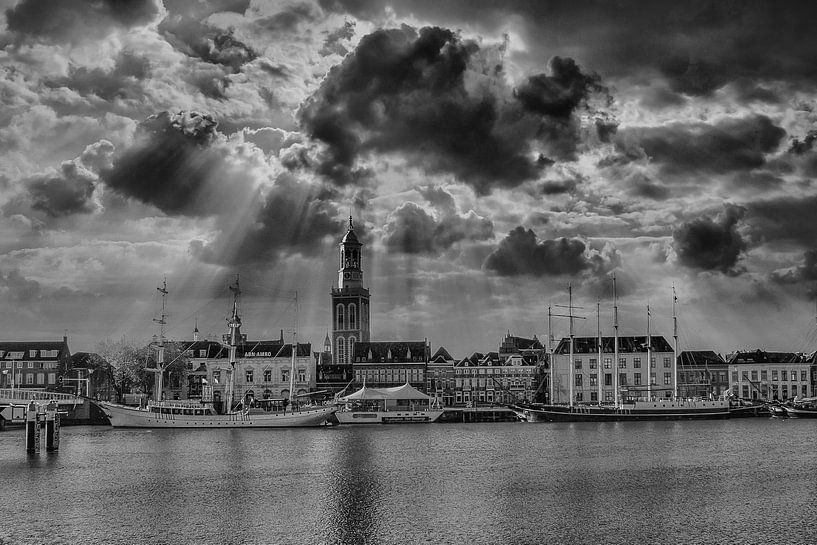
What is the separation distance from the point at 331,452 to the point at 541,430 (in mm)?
37059

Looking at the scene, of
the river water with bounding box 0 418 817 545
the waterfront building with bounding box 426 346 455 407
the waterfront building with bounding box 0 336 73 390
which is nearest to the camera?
the river water with bounding box 0 418 817 545

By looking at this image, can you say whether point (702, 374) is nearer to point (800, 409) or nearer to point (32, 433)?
point (800, 409)

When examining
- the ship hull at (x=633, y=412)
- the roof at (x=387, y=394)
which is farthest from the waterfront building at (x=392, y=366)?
the ship hull at (x=633, y=412)

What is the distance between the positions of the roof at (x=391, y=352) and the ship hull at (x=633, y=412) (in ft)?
146

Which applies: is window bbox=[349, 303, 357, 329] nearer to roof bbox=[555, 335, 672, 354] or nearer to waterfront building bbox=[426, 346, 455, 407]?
waterfront building bbox=[426, 346, 455, 407]

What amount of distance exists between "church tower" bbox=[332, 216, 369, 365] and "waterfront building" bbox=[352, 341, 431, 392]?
5.61 m

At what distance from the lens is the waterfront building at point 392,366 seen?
171125 millimetres

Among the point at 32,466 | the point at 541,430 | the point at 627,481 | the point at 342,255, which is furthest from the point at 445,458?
the point at 342,255

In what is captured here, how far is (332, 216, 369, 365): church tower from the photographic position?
18088 centimetres

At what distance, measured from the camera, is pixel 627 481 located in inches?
2184

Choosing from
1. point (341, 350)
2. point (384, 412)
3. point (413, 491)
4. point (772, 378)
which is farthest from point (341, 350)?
point (413, 491)

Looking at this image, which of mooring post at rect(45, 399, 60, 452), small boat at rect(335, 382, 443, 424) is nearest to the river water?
mooring post at rect(45, 399, 60, 452)

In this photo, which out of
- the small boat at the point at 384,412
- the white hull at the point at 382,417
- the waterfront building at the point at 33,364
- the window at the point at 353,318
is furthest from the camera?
the window at the point at 353,318

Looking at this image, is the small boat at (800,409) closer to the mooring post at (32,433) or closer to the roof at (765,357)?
the roof at (765,357)
